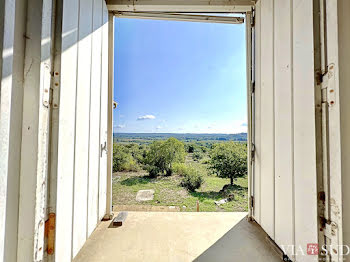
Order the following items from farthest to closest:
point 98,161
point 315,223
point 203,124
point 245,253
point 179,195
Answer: point 203,124 → point 179,195 → point 98,161 → point 245,253 → point 315,223

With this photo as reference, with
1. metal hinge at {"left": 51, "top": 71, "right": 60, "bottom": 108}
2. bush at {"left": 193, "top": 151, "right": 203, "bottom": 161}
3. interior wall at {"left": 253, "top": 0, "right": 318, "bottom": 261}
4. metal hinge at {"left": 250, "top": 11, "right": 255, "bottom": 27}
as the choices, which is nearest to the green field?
bush at {"left": 193, "top": 151, "right": 203, "bottom": 161}

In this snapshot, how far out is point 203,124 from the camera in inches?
588

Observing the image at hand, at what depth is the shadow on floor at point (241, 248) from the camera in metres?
1.10

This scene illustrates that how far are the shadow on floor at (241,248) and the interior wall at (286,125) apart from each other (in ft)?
0.39

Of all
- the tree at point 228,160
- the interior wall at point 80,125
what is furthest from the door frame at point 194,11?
the tree at point 228,160

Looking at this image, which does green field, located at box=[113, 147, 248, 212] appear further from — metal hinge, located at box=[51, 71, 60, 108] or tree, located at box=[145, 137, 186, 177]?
metal hinge, located at box=[51, 71, 60, 108]

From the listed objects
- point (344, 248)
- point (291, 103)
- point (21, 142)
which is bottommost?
point (344, 248)

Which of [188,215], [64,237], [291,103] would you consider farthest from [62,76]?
[188,215]

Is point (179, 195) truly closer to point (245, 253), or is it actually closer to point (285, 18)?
point (245, 253)

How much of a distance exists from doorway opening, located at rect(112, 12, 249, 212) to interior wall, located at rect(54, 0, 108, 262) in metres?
2.82

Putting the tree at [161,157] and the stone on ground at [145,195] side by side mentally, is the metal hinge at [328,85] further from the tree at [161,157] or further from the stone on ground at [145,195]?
the tree at [161,157]

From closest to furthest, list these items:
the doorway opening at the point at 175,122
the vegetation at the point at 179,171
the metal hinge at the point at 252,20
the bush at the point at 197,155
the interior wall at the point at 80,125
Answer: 1. the interior wall at the point at 80,125
2. the metal hinge at the point at 252,20
3. the doorway opening at the point at 175,122
4. the vegetation at the point at 179,171
5. the bush at the point at 197,155

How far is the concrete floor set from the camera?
1.11 meters

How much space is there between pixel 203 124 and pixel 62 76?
1456 cm
